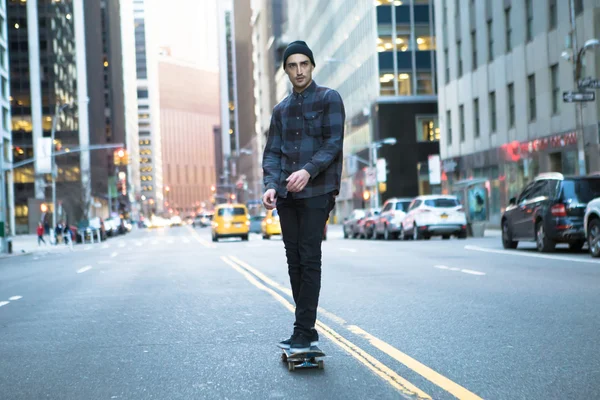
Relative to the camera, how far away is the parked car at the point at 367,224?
127 ft

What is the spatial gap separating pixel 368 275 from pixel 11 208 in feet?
225

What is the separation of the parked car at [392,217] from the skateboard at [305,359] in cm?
2983

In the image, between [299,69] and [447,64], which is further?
[447,64]

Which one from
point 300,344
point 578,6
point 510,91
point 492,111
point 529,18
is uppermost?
point 529,18

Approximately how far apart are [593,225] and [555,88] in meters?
20.3

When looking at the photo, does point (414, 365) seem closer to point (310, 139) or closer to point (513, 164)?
point (310, 139)

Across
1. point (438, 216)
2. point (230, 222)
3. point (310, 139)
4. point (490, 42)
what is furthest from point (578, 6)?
point (310, 139)

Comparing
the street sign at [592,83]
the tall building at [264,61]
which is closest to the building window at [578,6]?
the street sign at [592,83]

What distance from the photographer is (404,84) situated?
6631 centimetres

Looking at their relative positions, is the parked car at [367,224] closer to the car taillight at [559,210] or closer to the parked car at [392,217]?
the parked car at [392,217]

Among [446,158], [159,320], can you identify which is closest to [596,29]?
[446,158]

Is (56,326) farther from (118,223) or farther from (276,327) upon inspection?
(118,223)

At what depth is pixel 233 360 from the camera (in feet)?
20.5

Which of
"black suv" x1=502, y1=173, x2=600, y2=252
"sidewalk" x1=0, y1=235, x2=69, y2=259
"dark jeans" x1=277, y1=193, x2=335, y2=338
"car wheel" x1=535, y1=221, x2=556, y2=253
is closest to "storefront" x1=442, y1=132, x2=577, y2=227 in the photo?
"black suv" x1=502, y1=173, x2=600, y2=252
